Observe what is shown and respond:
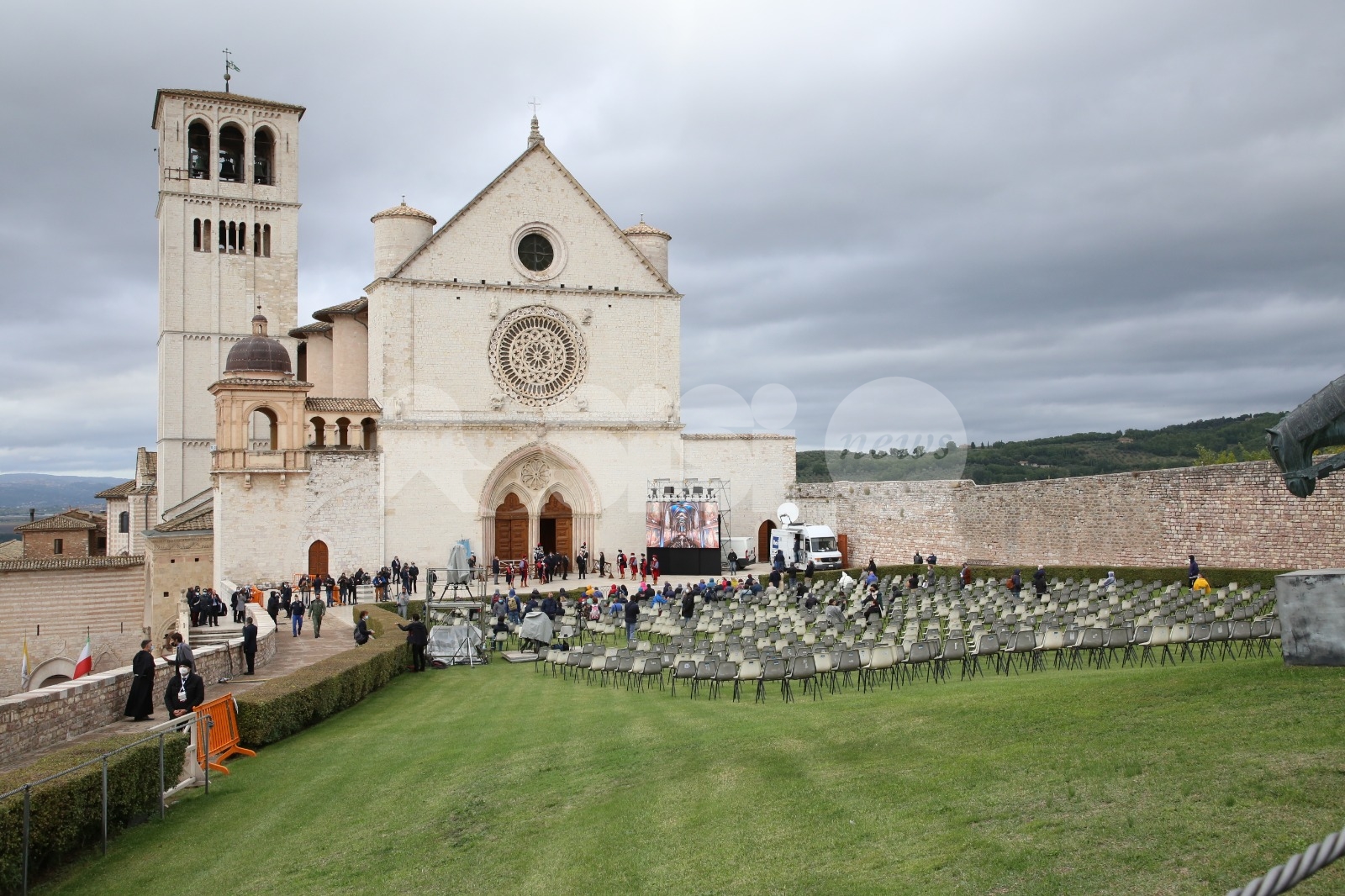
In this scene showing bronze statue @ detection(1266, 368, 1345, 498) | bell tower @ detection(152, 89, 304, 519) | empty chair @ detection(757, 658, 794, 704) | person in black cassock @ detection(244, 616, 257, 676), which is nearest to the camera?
bronze statue @ detection(1266, 368, 1345, 498)

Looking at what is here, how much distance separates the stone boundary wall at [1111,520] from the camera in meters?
24.8

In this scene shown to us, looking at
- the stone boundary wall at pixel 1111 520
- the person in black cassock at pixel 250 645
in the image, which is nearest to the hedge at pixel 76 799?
the person in black cassock at pixel 250 645

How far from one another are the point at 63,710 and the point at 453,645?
9.87 metres

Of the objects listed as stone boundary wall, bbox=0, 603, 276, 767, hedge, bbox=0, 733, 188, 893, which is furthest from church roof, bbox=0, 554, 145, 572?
hedge, bbox=0, 733, 188, 893

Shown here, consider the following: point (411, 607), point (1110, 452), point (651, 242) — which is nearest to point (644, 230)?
point (651, 242)

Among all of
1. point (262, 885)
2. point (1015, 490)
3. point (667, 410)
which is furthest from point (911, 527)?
point (262, 885)

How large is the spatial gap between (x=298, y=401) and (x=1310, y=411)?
3273 centimetres

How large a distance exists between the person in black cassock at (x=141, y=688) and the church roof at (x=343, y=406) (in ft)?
81.6

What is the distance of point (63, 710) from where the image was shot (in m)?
12.6

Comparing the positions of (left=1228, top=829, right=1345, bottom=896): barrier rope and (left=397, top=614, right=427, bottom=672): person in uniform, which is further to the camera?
(left=397, top=614, right=427, bottom=672): person in uniform

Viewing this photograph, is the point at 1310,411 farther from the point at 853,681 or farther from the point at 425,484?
the point at 425,484

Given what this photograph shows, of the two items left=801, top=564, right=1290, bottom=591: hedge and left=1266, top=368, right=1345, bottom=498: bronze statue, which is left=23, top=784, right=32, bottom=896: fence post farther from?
left=801, top=564, right=1290, bottom=591: hedge

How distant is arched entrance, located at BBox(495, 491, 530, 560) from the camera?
40.4 metres

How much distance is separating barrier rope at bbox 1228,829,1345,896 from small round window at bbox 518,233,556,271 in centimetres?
3979
